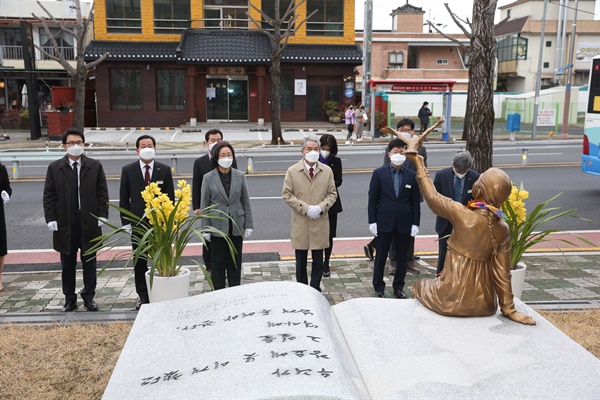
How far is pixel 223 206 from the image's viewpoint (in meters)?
7.05

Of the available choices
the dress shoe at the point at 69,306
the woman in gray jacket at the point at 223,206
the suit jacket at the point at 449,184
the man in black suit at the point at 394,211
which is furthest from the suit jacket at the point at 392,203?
the dress shoe at the point at 69,306

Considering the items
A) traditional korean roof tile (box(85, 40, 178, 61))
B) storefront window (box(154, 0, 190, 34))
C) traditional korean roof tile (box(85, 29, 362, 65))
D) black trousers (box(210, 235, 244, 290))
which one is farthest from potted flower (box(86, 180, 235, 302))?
storefront window (box(154, 0, 190, 34))

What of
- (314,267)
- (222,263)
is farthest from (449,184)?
(222,263)

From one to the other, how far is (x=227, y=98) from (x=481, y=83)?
27289mm

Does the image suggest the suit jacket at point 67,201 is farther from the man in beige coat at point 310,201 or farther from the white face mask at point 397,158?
the white face mask at point 397,158

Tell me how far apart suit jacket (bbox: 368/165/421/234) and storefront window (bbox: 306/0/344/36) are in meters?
29.3

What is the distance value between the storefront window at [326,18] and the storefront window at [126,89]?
10279 mm

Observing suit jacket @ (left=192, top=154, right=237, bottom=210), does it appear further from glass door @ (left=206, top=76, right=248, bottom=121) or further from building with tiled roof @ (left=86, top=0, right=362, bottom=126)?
glass door @ (left=206, top=76, right=248, bottom=121)

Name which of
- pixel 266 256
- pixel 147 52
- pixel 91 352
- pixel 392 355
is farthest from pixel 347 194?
pixel 147 52

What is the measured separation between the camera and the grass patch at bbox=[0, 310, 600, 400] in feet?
16.4

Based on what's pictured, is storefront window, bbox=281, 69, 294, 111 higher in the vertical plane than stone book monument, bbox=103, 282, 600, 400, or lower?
higher

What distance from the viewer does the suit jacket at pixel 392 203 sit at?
709cm

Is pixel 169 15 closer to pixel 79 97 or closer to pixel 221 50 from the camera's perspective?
pixel 221 50

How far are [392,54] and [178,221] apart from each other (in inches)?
1838
